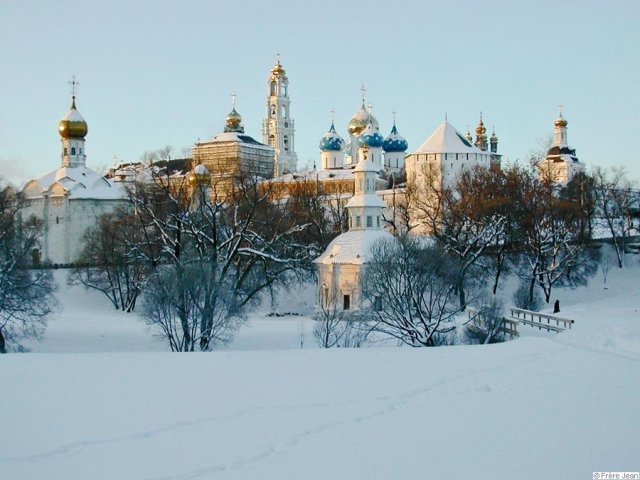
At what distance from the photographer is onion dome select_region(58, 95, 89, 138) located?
38281 mm

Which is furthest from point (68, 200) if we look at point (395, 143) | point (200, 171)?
point (395, 143)

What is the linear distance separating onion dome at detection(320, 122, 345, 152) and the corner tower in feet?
21.9

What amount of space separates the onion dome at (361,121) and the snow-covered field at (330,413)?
4656cm

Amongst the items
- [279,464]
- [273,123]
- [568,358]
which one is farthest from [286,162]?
[279,464]

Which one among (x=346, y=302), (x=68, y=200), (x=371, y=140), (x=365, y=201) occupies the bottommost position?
(x=346, y=302)

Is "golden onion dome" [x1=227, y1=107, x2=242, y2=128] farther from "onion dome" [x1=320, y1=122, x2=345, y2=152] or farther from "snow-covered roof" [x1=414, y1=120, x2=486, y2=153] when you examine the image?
"snow-covered roof" [x1=414, y1=120, x2=486, y2=153]

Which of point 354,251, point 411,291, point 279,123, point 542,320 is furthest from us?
point 279,123

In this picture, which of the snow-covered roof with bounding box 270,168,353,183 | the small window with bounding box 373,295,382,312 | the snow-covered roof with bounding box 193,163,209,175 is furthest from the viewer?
the snow-covered roof with bounding box 270,168,353,183

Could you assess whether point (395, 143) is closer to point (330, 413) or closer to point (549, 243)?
point (549, 243)

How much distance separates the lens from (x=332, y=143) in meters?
62.5

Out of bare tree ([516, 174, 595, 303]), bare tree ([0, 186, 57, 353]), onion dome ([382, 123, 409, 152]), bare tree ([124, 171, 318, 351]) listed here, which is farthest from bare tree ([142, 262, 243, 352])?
onion dome ([382, 123, 409, 152])

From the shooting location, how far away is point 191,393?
39.5ft

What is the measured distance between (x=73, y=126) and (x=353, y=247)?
58.1 ft

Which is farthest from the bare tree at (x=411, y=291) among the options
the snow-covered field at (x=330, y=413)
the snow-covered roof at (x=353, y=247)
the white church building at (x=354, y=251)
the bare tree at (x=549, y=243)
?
the bare tree at (x=549, y=243)
